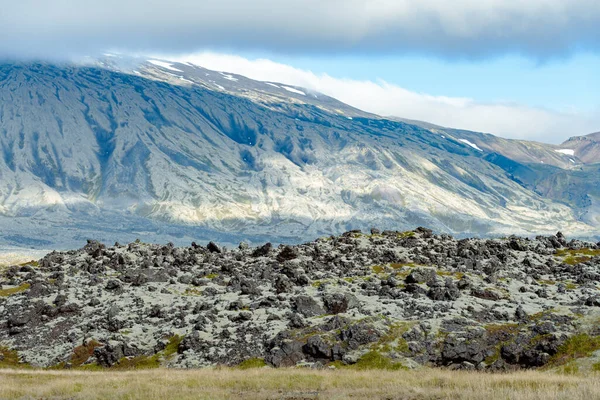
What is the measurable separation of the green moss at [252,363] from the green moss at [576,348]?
20857mm

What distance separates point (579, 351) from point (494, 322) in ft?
30.1

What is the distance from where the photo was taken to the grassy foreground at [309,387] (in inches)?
1200

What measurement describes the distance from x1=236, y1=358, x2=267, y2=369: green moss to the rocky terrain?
0.87 ft

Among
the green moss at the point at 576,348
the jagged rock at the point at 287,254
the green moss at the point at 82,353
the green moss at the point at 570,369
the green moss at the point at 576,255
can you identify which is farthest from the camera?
the green moss at the point at 576,255

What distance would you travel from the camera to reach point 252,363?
5506cm

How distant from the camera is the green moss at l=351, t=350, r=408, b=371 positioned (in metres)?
51.7

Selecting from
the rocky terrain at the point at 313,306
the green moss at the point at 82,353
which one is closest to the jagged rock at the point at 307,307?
the rocky terrain at the point at 313,306

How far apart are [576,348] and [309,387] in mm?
23011

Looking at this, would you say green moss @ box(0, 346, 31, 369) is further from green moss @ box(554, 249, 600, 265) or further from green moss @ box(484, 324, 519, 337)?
green moss @ box(554, 249, 600, 265)

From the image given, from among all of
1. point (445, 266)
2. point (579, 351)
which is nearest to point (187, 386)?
point (579, 351)

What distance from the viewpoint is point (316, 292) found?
69312 mm

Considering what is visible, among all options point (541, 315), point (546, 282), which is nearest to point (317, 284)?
point (541, 315)

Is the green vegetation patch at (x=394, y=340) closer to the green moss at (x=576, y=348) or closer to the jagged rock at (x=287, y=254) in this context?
the green moss at (x=576, y=348)

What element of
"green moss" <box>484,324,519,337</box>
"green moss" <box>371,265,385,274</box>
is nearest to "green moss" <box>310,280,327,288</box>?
"green moss" <box>371,265,385,274</box>
